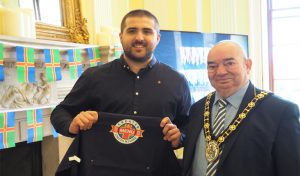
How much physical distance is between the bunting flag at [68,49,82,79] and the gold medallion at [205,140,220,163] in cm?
156

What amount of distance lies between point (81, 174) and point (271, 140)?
859 millimetres

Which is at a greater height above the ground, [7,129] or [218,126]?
[218,126]

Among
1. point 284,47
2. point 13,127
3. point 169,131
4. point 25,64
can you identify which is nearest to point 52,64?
point 25,64

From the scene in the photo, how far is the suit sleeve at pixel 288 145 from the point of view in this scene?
1.23 m

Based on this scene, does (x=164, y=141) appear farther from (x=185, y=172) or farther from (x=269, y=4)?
(x=269, y=4)

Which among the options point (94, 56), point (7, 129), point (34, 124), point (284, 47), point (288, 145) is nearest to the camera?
point (288, 145)

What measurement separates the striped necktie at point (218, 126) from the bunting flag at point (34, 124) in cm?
150

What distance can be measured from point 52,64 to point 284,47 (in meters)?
3.20

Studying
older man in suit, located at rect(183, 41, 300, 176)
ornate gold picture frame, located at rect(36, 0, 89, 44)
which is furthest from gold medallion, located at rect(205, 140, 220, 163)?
ornate gold picture frame, located at rect(36, 0, 89, 44)

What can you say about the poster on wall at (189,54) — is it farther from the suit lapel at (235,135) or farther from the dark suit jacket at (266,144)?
the dark suit jacket at (266,144)

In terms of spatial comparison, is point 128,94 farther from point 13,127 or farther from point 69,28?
point 69,28

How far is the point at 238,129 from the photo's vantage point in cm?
131

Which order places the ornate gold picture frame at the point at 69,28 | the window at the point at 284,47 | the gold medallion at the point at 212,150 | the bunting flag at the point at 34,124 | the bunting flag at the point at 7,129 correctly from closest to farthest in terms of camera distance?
the gold medallion at the point at 212,150, the bunting flag at the point at 7,129, the bunting flag at the point at 34,124, the ornate gold picture frame at the point at 69,28, the window at the point at 284,47

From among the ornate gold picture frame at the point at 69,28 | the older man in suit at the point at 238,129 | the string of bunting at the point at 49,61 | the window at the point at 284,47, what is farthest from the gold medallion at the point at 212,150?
the window at the point at 284,47
